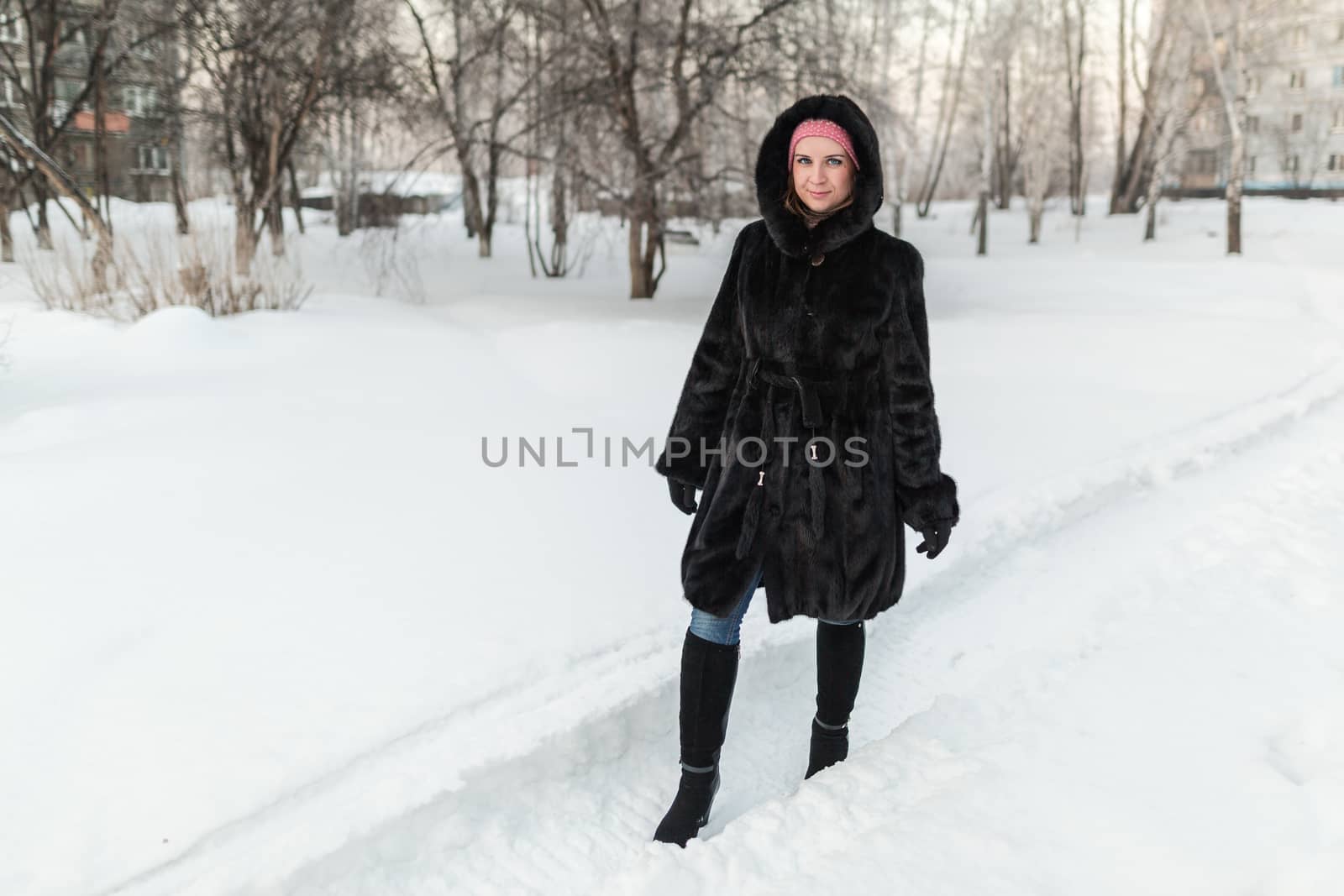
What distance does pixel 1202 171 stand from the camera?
4581cm

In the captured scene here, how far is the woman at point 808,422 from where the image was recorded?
2.05 meters

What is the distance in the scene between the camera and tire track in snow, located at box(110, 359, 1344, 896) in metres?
2.01

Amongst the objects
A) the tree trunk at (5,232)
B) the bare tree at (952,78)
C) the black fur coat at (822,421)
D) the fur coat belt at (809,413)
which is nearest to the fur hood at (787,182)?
the black fur coat at (822,421)

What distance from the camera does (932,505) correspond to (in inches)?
82.7

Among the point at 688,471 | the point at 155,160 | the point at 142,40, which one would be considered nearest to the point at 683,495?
the point at 688,471

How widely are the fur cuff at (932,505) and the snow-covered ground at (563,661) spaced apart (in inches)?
25.2

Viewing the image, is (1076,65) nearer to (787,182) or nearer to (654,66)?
(654,66)

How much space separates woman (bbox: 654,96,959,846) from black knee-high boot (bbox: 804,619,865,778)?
129 millimetres

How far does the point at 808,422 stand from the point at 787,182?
1.74 ft

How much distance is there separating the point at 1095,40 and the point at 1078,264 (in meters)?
14.0

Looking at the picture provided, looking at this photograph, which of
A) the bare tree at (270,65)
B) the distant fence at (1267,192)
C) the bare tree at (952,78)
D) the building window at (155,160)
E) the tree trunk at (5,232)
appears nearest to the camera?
the bare tree at (270,65)

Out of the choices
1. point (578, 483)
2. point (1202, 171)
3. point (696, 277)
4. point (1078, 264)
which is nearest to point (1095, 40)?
point (1078, 264)

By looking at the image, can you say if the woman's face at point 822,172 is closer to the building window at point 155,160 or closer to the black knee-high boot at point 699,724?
the black knee-high boot at point 699,724

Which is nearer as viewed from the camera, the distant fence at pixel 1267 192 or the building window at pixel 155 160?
the building window at pixel 155 160
